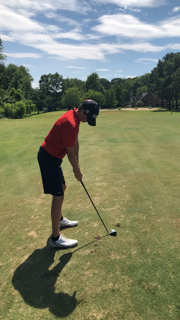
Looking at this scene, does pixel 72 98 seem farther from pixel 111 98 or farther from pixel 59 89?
pixel 59 89

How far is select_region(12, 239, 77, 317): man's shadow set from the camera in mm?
2654

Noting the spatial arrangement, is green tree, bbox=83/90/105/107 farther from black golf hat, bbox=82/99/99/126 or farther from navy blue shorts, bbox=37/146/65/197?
navy blue shorts, bbox=37/146/65/197

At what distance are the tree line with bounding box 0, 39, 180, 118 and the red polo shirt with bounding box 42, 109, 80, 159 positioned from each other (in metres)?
44.6

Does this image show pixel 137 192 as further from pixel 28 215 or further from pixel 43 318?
pixel 43 318

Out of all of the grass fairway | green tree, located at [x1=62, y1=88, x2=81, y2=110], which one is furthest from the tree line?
the grass fairway

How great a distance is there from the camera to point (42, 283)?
2.98 meters

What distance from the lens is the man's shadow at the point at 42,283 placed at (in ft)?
8.71

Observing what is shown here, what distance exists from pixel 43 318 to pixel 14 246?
1558 millimetres

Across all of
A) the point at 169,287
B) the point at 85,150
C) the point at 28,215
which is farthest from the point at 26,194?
the point at 85,150

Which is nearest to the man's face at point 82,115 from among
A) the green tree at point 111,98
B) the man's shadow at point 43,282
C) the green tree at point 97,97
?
the man's shadow at point 43,282

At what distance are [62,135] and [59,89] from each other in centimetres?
10787

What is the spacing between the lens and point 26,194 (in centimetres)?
598

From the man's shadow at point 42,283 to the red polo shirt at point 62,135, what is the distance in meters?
1.70

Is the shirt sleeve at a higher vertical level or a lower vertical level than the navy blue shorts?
higher
